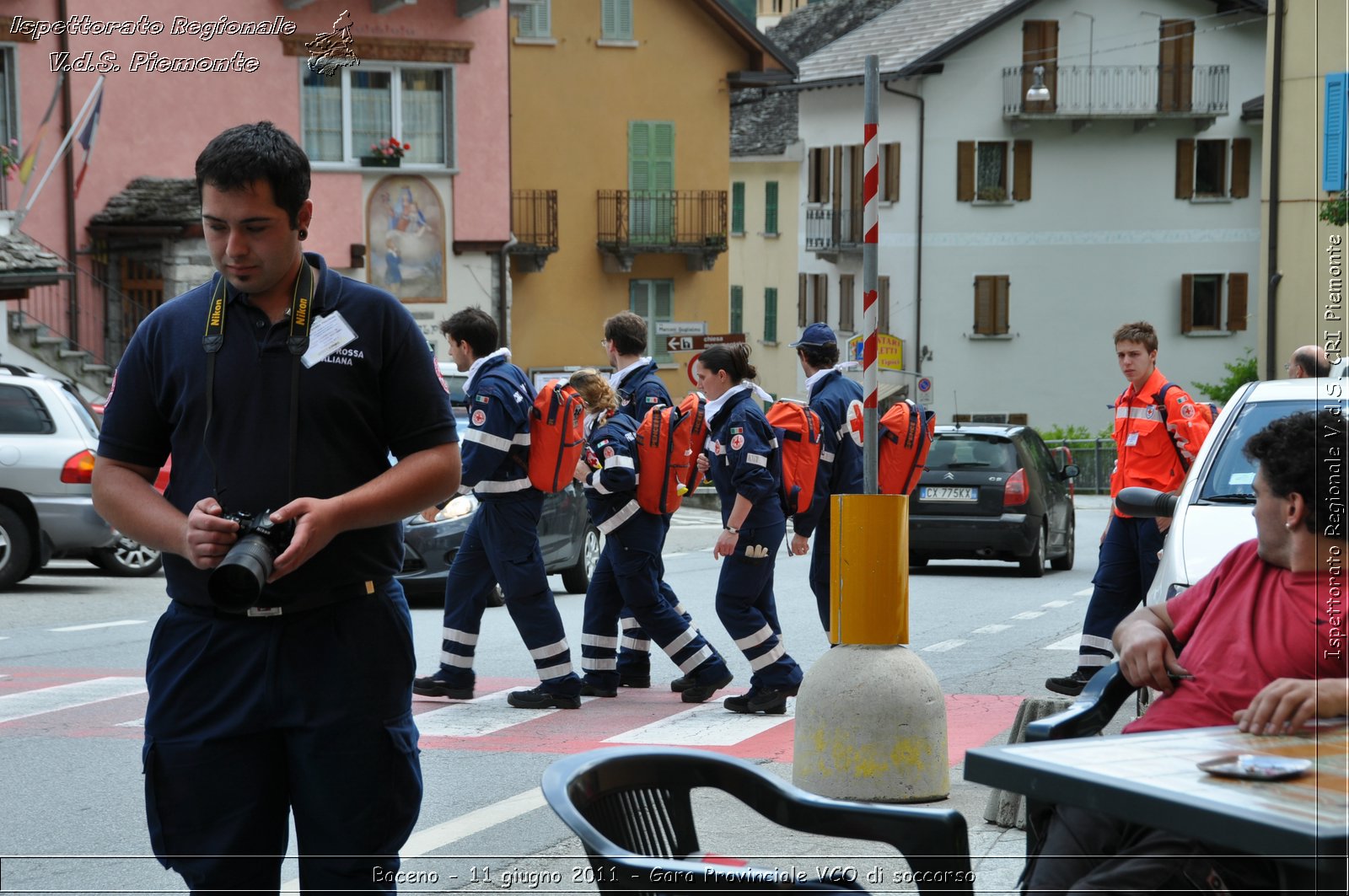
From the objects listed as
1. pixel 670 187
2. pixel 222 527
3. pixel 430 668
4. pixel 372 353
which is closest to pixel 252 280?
pixel 372 353

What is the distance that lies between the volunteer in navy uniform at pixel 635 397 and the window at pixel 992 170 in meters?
41.6

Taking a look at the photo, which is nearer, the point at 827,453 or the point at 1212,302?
the point at 827,453

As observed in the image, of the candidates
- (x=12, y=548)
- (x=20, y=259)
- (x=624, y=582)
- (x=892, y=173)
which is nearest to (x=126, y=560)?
(x=12, y=548)

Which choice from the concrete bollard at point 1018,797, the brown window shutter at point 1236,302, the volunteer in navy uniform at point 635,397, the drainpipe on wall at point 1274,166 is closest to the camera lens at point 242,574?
the concrete bollard at point 1018,797

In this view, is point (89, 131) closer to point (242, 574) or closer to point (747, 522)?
point (747, 522)

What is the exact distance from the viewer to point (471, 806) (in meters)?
7.18

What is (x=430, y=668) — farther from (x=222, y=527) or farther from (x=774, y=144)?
(x=774, y=144)

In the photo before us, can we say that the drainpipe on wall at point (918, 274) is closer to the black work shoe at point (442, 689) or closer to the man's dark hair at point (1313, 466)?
the black work shoe at point (442, 689)

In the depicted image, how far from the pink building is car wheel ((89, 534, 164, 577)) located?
8.23m

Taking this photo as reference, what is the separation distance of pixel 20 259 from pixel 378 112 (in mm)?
9896

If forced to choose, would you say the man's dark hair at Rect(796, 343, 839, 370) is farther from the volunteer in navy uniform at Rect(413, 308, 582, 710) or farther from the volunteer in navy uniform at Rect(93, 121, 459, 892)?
the volunteer in navy uniform at Rect(93, 121, 459, 892)

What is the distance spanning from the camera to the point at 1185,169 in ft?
170

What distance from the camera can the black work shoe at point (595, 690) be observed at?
33.4ft

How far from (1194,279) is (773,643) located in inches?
1786
